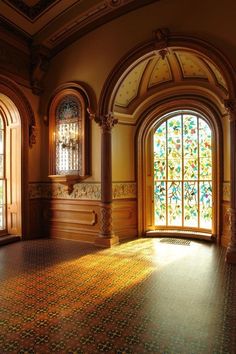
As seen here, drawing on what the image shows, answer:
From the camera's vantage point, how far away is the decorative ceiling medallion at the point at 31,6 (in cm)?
523

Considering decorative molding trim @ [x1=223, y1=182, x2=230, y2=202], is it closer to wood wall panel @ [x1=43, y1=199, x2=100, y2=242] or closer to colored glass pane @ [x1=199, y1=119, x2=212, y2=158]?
colored glass pane @ [x1=199, y1=119, x2=212, y2=158]

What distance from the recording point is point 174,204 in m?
6.48

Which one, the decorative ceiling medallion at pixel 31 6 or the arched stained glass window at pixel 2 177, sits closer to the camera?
the decorative ceiling medallion at pixel 31 6

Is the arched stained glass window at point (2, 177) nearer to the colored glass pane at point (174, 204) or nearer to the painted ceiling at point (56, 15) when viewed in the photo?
the painted ceiling at point (56, 15)

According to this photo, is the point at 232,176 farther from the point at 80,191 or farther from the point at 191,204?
the point at 80,191

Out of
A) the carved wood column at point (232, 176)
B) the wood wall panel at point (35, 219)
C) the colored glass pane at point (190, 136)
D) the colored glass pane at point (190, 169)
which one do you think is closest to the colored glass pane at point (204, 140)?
the colored glass pane at point (190, 136)

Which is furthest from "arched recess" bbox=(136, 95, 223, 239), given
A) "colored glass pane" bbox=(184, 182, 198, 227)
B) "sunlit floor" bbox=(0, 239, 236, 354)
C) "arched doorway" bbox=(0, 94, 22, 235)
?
"arched doorway" bbox=(0, 94, 22, 235)

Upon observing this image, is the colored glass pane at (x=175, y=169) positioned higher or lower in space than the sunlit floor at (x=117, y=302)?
higher

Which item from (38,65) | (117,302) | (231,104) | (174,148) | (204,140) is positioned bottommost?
(117,302)

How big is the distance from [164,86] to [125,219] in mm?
3195

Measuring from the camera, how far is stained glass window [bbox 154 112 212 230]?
6113mm

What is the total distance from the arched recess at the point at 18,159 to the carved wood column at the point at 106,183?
1753 millimetres

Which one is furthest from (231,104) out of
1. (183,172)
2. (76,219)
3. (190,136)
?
(76,219)

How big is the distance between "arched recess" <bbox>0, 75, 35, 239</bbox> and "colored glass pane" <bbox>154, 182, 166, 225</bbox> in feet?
10.1
